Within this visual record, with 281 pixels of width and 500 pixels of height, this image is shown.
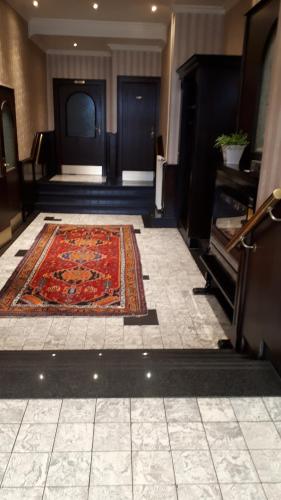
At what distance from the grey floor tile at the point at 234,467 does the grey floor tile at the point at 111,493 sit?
0.34m

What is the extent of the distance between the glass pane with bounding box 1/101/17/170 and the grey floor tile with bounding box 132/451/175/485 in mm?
4753

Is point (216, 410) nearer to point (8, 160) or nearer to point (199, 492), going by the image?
point (199, 492)

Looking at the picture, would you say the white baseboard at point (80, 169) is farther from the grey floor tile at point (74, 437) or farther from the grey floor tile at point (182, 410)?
the grey floor tile at point (74, 437)

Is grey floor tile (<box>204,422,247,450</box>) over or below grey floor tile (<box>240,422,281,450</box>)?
over

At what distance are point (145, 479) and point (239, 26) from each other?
500cm

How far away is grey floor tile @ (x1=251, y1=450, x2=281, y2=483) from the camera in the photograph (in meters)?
1.51

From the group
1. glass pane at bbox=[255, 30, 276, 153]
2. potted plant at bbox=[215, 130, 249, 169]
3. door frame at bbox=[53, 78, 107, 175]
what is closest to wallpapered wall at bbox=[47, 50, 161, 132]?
door frame at bbox=[53, 78, 107, 175]

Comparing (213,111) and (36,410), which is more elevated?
(213,111)

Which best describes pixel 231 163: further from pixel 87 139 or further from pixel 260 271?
pixel 87 139

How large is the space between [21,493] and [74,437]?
30 centimetres

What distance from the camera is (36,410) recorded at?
1816 mm

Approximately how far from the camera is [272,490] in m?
1.46

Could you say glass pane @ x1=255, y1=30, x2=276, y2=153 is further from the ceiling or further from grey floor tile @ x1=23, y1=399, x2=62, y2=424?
the ceiling

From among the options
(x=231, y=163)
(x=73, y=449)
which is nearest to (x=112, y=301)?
(x=231, y=163)
